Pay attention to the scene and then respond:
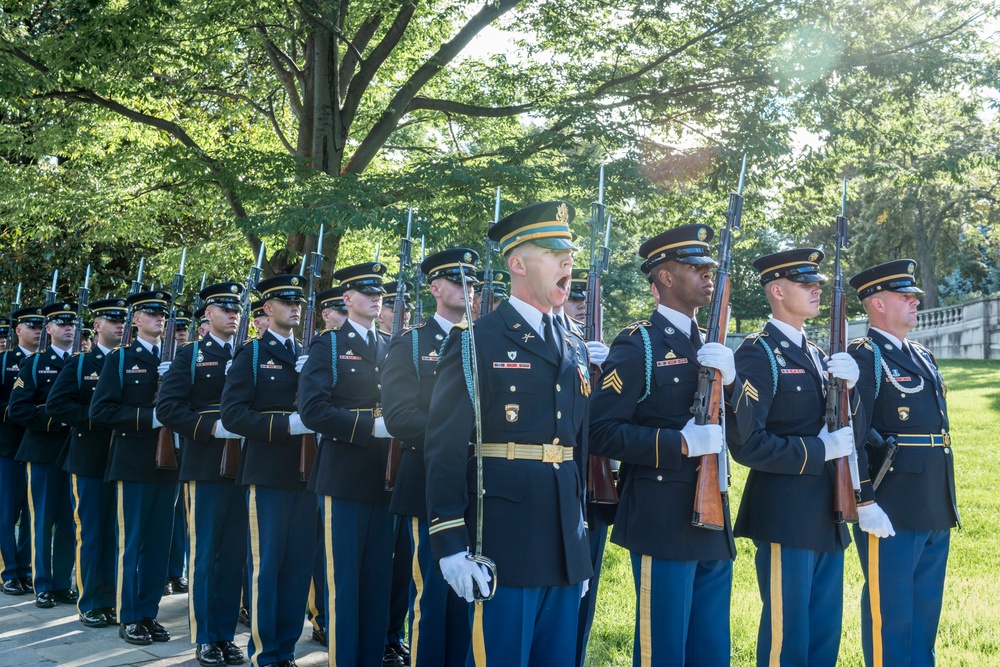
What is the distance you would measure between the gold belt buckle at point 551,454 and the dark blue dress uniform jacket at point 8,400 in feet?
22.3

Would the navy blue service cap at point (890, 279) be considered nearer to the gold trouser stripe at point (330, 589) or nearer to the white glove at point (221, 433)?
the gold trouser stripe at point (330, 589)

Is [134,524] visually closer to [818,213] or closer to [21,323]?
[21,323]

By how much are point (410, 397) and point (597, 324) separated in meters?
1.10

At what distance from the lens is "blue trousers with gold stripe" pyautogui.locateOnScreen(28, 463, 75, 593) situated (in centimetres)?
841

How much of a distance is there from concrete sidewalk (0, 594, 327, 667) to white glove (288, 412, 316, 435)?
1.29 m

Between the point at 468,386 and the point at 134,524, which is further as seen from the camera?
the point at 134,524

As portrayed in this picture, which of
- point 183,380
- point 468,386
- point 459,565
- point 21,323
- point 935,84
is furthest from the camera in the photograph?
point 935,84

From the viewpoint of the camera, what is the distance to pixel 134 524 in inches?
289

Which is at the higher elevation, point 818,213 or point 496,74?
point 496,74

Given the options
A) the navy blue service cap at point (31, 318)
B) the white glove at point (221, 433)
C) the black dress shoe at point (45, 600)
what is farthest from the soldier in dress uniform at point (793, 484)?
the navy blue service cap at point (31, 318)

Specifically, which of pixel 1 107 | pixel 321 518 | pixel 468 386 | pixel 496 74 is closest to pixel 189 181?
pixel 1 107

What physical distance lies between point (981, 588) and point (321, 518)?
5.46 meters

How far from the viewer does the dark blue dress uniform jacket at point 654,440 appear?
4418 mm

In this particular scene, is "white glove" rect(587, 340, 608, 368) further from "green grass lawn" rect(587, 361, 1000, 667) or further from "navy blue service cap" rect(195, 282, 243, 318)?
"navy blue service cap" rect(195, 282, 243, 318)
